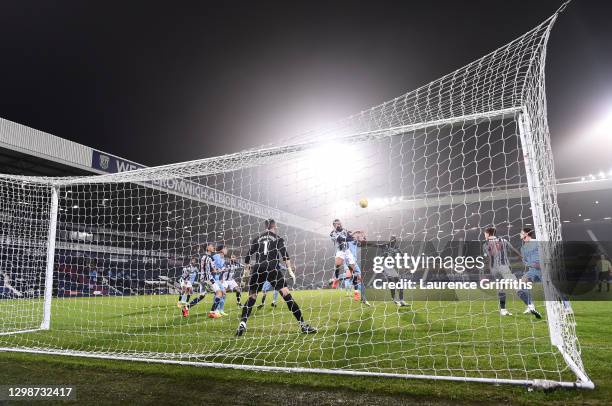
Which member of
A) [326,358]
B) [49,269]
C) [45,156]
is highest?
[45,156]

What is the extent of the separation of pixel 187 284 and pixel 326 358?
6.47 meters

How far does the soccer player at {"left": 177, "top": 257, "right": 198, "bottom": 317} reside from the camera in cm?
936

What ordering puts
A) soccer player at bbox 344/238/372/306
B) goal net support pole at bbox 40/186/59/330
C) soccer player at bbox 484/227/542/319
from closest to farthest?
goal net support pole at bbox 40/186/59/330
soccer player at bbox 484/227/542/319
soccer player at bbox 344/238/372/306

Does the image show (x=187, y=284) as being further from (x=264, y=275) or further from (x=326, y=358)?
(x=326, y=358)

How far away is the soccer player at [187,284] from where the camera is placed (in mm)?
9358

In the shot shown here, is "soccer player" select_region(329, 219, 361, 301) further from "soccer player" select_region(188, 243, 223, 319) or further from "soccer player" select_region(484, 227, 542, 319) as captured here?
"soccer player" select_region(484, 227, 542, 319)

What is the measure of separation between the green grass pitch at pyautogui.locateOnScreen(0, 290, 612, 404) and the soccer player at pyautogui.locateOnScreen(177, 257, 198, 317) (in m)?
1.94

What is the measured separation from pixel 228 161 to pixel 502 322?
5.35 meters

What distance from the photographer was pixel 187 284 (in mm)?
9906

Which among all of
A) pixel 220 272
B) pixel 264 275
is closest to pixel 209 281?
pixel 220 272

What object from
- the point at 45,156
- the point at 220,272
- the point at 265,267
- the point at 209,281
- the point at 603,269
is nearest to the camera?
the point at 265,267

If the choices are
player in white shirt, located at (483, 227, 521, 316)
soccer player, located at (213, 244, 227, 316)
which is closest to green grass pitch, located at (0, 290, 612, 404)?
player in white shirt, located at (483, 227, 521, 316)

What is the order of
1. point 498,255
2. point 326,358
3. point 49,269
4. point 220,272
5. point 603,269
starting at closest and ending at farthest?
point 326,358, point 49,269, point 498,255, point 220,272, point 603,269

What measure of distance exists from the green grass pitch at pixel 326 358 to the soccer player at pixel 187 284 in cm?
194
